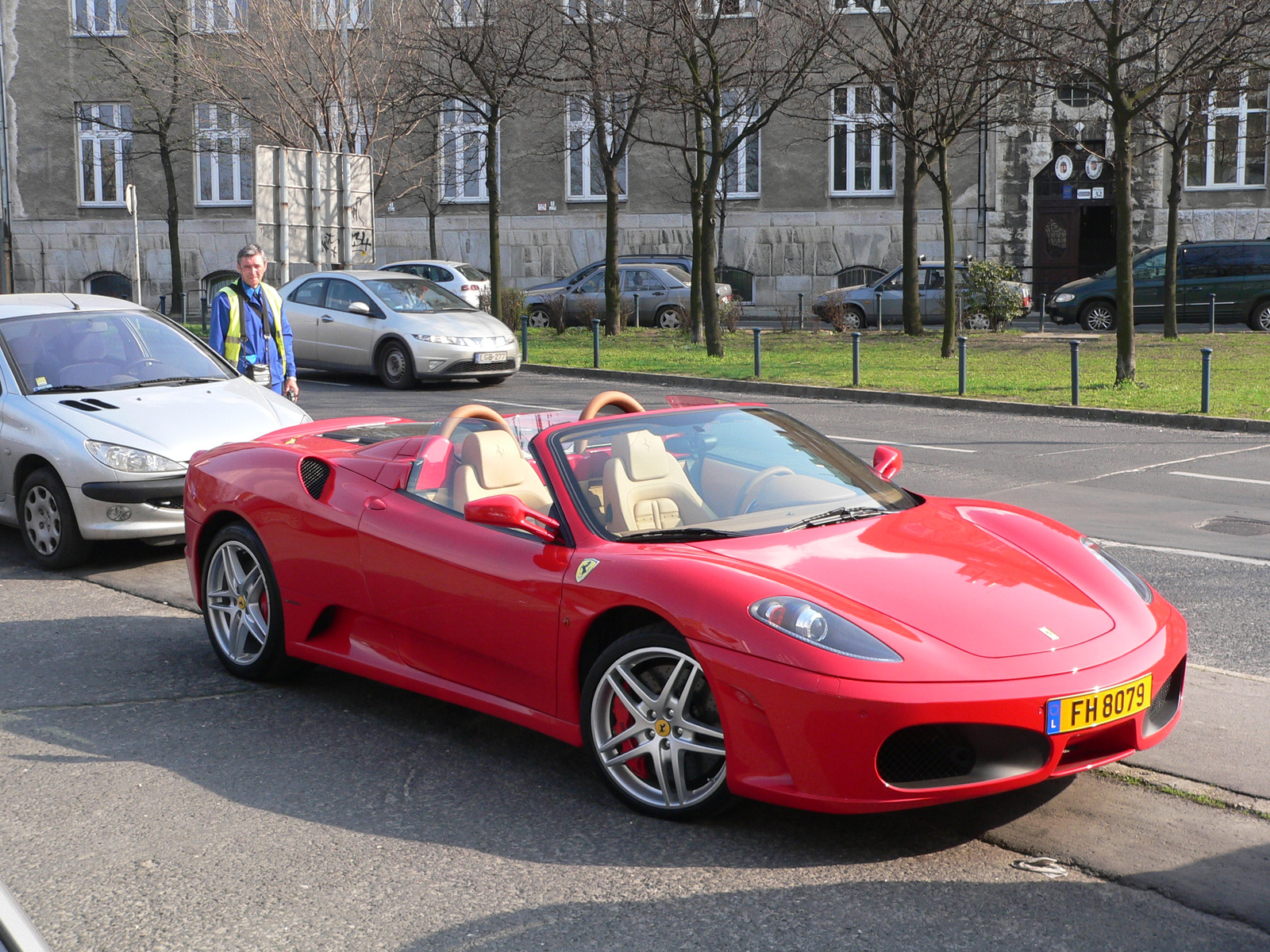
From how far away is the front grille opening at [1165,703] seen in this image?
163 inches

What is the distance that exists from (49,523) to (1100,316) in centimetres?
2282

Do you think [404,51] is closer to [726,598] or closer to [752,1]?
[752,1]

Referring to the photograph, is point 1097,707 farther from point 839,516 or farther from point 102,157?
point 102,157

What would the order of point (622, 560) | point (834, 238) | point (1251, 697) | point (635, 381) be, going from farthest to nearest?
point (834, 238), point (635, 381), point (1251, 697), point (622, 560)

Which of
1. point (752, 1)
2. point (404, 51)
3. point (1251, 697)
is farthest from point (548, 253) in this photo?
point (1251, 697)

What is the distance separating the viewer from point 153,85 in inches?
1319

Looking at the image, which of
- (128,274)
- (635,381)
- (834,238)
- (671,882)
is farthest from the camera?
(128,274)

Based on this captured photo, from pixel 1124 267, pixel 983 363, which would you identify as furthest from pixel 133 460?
pixel 983 363

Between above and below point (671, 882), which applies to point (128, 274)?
above

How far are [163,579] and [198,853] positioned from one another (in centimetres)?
424

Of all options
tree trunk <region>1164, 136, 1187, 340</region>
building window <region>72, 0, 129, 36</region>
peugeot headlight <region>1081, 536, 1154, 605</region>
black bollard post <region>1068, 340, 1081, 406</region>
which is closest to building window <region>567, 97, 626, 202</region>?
building window <region>72, 0, 129, 36</region>

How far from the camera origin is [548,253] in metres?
40.5

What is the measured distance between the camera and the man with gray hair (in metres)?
10.2

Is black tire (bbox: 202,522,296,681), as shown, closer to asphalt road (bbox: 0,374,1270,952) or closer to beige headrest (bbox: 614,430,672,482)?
asphalt road (bbox: 0,374,1270,952)
